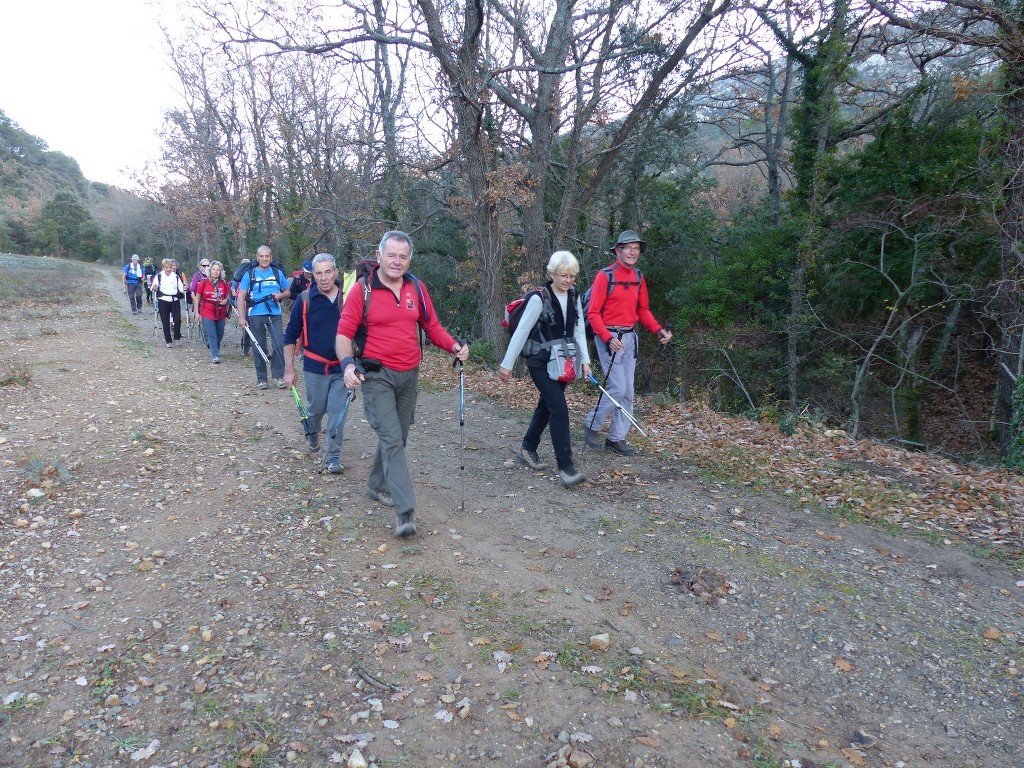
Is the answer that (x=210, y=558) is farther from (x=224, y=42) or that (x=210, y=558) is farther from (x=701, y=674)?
(x=224, y=42)

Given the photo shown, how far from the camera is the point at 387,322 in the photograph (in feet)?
16.5

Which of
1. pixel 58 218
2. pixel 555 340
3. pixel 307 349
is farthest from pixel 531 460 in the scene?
pixel 58 218

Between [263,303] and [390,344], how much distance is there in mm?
6475

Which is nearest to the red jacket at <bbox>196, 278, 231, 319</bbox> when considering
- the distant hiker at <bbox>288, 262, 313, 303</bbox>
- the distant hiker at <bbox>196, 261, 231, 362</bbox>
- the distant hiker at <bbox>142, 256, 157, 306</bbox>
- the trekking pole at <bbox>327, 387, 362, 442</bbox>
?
the distant hiker at <bbox>196, 261, 231, 362</bbox>

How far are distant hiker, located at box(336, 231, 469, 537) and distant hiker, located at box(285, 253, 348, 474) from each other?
1.76 m

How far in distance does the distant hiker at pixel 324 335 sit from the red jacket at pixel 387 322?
1.81 metres

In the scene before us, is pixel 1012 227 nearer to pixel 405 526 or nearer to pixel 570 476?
pixel 570 476

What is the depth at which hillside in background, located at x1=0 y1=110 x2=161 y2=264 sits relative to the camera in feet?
213

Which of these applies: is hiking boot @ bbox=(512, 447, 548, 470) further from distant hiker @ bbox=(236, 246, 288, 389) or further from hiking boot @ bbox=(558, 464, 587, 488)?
distant hiker @ bbox=(236, 246, 288, 389)

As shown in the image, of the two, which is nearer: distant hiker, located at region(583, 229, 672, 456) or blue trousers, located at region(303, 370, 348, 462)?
blue trousers, located at region(303, 370, 348, 462)

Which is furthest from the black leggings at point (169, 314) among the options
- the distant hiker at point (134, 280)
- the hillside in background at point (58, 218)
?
the hillside in background at point (58, 218)

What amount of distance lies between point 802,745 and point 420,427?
21.3 ft

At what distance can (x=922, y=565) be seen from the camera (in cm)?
485

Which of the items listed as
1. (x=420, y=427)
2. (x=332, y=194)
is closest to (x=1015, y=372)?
(x=420, y=427)
